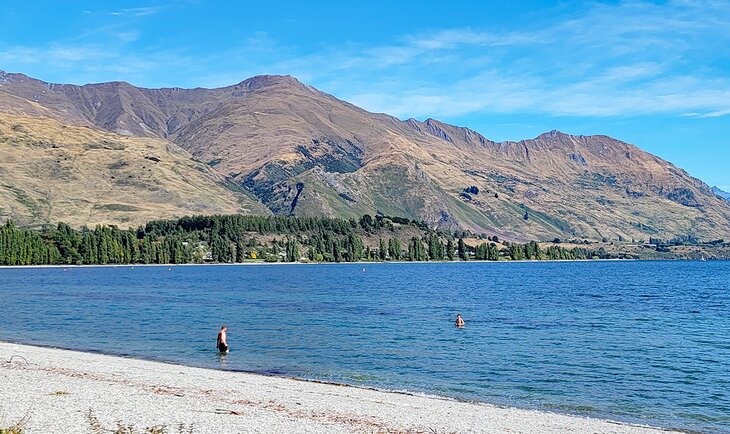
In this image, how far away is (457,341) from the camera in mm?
77750

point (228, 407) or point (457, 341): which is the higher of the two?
point (228, 407)

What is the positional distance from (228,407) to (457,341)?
142ft

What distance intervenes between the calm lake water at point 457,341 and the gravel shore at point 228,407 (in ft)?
20.7

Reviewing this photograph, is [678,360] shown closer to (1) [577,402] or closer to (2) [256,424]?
(1) [577,402]

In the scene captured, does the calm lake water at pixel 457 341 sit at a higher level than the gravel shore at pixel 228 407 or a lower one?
lower

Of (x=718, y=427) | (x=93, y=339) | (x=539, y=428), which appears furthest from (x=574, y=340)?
(x=93, y=339)

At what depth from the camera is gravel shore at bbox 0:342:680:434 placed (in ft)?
109

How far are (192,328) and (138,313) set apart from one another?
80.7 ft

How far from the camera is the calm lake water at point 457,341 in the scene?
1999 inches

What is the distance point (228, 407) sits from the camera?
3838cm

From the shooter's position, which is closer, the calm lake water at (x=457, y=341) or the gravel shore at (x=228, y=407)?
the gravel shore at (x=228, y=407)

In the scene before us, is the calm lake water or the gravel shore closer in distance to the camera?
the gravel shore

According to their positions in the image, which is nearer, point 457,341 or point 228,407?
point 228,407

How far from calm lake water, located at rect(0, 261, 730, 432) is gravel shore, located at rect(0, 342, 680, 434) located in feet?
20.7
